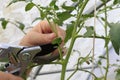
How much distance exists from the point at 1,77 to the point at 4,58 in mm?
110

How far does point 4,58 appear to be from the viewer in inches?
28.9

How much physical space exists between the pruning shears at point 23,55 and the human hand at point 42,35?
0.02 meters

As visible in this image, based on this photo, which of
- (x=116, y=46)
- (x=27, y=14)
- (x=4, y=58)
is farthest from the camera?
(x=27, y=14)

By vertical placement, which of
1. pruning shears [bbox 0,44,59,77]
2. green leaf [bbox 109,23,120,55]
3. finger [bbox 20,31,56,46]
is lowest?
pruning shears [bbox 0,44,59,77]

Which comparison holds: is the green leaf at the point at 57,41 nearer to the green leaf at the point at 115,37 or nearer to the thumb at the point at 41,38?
the thumb at the point at 41,38

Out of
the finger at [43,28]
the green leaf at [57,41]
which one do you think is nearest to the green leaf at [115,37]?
the green leaf at [57,41]

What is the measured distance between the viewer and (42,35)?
2.41ft

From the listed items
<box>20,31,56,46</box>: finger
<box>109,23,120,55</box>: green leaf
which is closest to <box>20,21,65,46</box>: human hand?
<box>20,31,56,46</box>: finger

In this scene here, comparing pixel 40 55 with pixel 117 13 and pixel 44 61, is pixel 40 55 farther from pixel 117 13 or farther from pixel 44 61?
pixel 117 13

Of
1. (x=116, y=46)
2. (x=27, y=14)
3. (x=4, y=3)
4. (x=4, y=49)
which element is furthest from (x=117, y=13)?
(x=116, y=46)

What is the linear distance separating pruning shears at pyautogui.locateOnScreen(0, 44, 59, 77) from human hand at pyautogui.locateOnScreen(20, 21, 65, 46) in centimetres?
2

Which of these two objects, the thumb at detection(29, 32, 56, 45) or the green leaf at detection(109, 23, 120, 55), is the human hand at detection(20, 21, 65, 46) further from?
the green leaf at detection(109, 23, 120, 55)

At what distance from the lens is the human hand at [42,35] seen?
0.73m

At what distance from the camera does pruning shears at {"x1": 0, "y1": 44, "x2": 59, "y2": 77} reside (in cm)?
71
